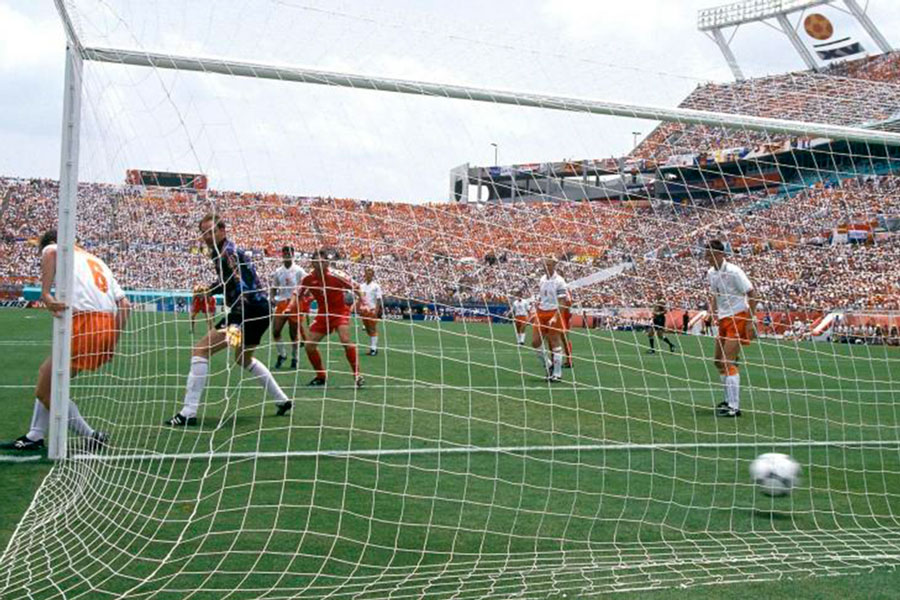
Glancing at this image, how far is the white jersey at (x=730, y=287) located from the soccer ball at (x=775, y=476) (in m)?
2.72

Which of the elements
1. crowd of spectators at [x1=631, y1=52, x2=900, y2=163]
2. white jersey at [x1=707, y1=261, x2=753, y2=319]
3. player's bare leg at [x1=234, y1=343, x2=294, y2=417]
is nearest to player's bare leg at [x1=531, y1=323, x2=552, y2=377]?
white jersey at [x1=707, y1=261, x2=753, y2=319]

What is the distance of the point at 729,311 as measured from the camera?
28.7 feet

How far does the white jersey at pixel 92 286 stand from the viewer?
21.0 ft

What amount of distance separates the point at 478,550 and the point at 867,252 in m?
5.10

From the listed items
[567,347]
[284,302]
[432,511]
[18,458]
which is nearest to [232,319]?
[18,458]

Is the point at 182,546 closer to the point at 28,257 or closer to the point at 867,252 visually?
the point at 867,252

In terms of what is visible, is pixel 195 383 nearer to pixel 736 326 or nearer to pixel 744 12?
pixel 736 326

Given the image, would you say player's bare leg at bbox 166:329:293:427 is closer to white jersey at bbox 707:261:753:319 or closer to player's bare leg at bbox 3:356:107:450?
player's bare leg at bbox 3:356:107:450

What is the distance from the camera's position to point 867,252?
26.6ft

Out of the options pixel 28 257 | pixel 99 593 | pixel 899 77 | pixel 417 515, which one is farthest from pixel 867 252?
pixel 28 257

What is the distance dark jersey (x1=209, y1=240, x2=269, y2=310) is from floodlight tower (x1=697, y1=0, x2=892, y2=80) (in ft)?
133

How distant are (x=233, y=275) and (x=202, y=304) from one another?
941 mm

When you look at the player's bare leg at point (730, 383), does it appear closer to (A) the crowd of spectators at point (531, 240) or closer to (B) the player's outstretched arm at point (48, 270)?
(A) the crowd of spectators at point (531, 240)

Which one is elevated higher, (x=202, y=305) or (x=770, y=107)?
(x=770, y=107)
